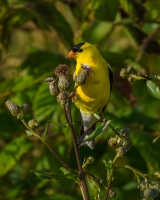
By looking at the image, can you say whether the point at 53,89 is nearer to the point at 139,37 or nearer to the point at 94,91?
the point at 94,91

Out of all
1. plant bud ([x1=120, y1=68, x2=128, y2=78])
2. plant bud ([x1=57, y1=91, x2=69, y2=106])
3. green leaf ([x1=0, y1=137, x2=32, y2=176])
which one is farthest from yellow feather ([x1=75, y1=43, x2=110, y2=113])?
green leaf ([x1=0, y1=137, x2=32, y2=176])

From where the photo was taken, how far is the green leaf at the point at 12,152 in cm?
307

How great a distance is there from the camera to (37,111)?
9.88ft

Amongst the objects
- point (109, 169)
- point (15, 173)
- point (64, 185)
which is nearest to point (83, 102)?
point (109, 169)

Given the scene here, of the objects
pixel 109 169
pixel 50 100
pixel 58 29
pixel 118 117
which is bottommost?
pixel 118 117

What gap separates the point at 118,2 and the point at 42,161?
109 centimetres

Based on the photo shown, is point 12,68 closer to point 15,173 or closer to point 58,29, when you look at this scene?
point 58,29

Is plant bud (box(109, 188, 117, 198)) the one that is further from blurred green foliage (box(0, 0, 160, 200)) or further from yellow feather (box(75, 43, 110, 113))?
blurred green foliage (box(0, 0, 160, 200))

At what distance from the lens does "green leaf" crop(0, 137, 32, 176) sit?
3.07 m

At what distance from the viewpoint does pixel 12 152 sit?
3.11m

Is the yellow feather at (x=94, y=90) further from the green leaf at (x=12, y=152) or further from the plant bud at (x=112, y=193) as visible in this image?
the green leaf at (x=12, y=152)

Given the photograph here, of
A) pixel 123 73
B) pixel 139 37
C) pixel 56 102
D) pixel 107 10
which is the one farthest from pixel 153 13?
pixel 123 73

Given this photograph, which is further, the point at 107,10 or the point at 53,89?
the point at 107,10

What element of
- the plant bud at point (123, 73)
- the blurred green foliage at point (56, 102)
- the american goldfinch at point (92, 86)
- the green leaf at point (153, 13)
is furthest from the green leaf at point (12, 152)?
the plant bud at point (123, 73)
